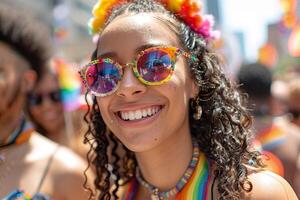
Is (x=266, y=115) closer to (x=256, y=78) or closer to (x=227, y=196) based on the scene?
(x=256, y=78)

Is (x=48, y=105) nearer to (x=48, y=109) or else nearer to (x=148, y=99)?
(x=48, y=109)

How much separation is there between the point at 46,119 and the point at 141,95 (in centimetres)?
285

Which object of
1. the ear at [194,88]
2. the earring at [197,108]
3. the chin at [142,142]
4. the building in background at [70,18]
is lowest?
the building in background at [70,18]

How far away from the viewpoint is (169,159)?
7.98 ft

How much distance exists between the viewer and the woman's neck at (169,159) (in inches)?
95.6

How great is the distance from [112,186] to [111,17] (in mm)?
893

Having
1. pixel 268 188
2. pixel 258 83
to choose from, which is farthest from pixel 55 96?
pixel 268 188

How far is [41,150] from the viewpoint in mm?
3100

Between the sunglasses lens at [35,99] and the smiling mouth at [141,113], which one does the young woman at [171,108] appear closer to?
the smiling mouth at [141,113]

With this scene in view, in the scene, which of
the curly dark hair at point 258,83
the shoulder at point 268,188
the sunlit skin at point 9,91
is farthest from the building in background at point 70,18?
the shoulder at point 268,188

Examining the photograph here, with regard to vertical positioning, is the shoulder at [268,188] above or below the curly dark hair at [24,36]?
below

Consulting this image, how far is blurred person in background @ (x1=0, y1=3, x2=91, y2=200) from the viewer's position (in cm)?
285

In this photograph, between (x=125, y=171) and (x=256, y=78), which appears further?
(x=256, y=78)

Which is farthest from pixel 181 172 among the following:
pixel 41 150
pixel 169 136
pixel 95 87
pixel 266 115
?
pixel 266 115
